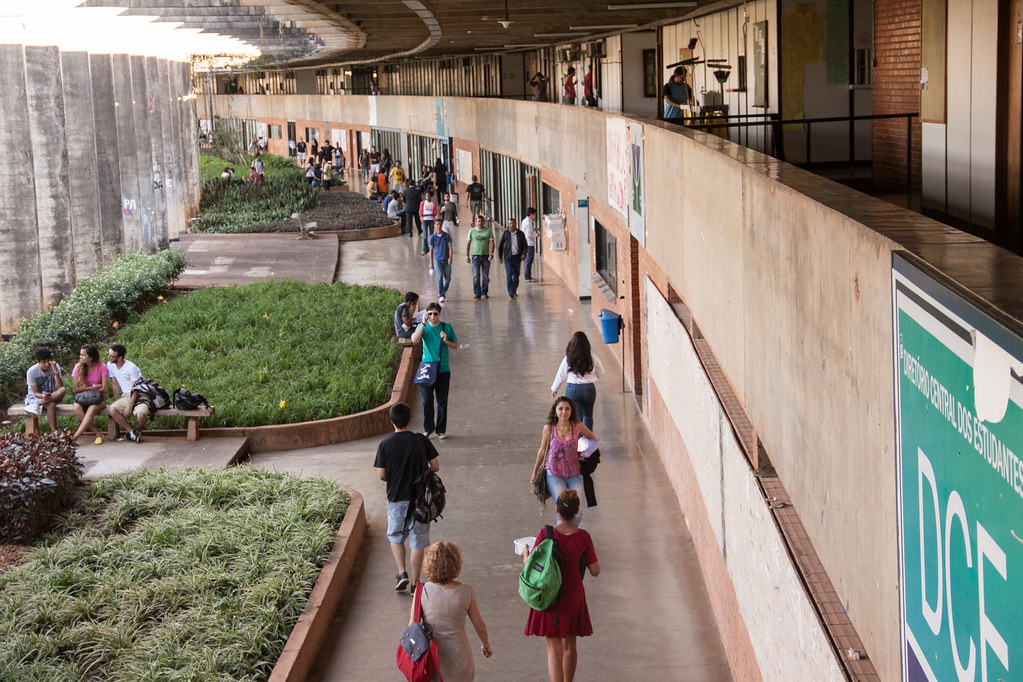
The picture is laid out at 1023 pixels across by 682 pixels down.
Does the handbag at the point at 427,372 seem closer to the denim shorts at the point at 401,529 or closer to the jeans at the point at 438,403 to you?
the jeans at the point at 438,403

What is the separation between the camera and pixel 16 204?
20.0 meters

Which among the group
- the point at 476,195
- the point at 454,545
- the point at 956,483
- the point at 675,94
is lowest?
the point at 454,545

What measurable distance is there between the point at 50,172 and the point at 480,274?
8.32 m

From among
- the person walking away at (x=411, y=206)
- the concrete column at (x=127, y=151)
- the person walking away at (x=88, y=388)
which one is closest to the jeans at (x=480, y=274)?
the concrete column at (x=127, y=151)

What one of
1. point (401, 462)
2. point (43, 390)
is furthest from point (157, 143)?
point (401, 462)

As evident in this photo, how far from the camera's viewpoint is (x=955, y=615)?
321 cm

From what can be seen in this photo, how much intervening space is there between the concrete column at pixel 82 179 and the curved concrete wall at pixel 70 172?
20 millimetres

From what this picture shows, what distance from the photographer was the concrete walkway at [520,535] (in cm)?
881

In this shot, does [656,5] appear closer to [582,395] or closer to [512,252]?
[512,252]

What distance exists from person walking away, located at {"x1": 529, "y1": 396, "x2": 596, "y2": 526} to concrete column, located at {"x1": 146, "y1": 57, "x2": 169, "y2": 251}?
23.2m

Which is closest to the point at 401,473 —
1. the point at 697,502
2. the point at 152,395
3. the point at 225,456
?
the point at 697,502

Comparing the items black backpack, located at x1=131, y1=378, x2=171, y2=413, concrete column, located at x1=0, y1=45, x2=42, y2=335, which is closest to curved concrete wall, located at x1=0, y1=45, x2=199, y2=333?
concrete column, located at x1=0, y1=45, x2=42, y2=335

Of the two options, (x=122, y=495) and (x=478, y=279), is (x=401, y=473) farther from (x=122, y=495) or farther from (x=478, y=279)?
(x=478, y=279)

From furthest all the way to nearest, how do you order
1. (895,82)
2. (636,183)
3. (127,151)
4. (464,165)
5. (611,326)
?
(464,165) → (127,151) → (611,326) → (636,183) → (895,82)
